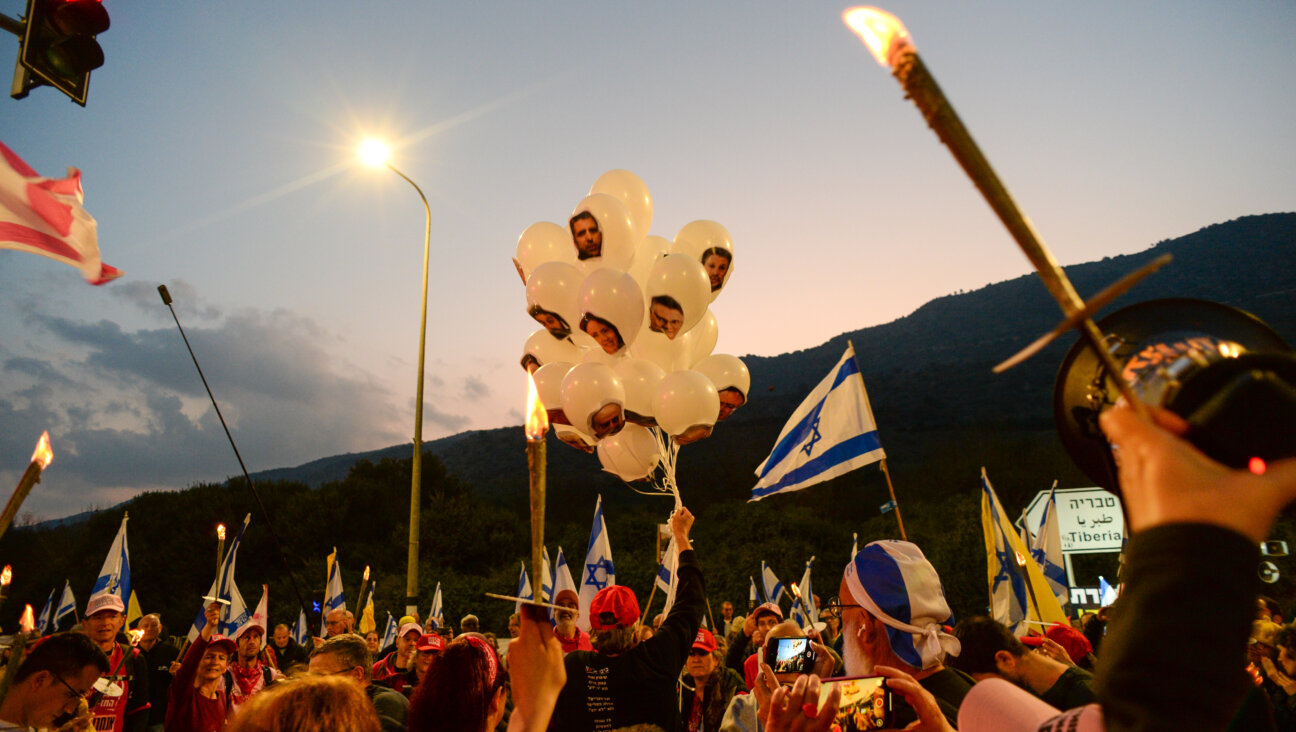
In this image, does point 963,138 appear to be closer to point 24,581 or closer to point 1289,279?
point 24,581

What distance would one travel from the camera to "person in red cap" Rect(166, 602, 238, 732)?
15.6ft

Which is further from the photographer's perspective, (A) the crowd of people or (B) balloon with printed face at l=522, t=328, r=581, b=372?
(B) balloon with printed face at l=522, t=328, r=581, b=372

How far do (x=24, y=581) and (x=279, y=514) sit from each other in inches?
557

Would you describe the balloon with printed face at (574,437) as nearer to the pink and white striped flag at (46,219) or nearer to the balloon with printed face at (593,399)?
the balloon with printed face at (593,399)

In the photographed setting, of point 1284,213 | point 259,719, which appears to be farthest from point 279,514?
point 1284,213

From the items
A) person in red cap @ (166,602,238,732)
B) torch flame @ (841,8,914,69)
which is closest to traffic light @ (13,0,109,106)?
person in red cap @ (166,602,238,732)

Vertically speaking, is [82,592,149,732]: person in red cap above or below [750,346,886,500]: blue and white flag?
below

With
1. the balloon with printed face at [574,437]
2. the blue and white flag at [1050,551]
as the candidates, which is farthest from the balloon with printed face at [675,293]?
the blue and white flag at [1050,551]

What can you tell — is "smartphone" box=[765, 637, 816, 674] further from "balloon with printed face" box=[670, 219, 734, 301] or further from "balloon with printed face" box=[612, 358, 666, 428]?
"balloon with printed face" box=[670, 219, 734, 301]

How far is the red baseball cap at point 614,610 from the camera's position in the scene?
3834 millimetres

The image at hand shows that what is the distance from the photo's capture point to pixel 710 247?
25.6ft

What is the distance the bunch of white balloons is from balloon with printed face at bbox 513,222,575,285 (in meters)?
0.01

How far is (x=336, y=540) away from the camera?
45.6 metres

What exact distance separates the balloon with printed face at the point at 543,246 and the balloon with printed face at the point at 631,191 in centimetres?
60
